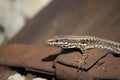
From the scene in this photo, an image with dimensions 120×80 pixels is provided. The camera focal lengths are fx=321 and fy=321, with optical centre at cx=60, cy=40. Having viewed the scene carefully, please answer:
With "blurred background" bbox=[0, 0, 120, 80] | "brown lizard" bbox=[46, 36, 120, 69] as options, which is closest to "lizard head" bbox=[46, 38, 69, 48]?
"brown lizard" bbox=[46, 36, 120, 69]

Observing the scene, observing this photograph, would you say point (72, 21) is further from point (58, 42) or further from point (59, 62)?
point (59, 62)

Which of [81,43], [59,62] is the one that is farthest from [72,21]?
[59,62]

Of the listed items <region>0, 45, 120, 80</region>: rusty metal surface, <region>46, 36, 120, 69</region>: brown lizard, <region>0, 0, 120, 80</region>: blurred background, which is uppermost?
<region>0, 0, 120, 80</region>: blurred background

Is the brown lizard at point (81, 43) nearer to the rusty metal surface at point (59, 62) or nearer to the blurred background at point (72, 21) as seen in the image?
the rusty metal surface at point (59, 62)

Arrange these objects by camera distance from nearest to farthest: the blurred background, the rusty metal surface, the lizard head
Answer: the rusty metal surface, the lizard head, the blurred background

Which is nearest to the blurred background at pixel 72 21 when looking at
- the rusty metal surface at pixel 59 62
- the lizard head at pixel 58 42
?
the lizard head at pixel 58 42

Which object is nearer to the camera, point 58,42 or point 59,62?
point 59,62

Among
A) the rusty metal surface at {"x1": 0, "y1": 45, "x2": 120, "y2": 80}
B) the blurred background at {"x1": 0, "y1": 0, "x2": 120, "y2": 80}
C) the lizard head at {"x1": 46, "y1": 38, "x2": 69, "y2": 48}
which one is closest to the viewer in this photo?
the rusty metal surface at {"x1": 0, "y1": 45, "x2": 120, "y2": 80}

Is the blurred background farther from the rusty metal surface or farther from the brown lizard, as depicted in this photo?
the rusty metal surface

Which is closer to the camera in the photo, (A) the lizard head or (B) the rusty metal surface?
(B) the rusty metal surface
